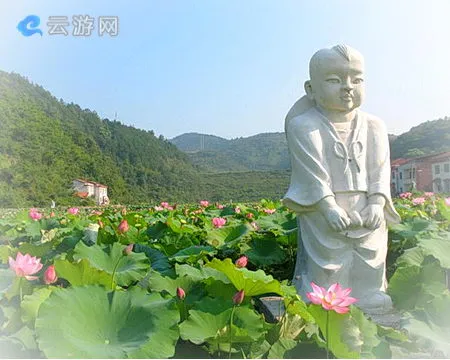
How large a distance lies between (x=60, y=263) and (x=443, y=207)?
318 cm

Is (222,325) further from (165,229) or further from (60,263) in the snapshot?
(165,229)

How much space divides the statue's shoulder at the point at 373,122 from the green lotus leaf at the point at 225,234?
3.57 feet

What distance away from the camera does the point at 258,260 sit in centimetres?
315

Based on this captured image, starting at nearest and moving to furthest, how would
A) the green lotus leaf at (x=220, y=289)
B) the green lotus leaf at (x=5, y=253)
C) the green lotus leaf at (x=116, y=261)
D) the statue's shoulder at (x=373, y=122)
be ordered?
1. the green lotus leaf at (x=220, y=289)
2. the green lotus leaf at (x=116, y=261)
3. the green lotus leaf at (x=5, y=253)
4. the statue's shoulder at (x=373, y=122)

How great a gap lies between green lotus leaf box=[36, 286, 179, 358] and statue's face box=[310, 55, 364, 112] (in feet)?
5.14

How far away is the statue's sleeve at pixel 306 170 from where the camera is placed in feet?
8.25

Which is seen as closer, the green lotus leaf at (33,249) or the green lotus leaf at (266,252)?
the green lotus leaf at (33,249)

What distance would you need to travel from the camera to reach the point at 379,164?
265 cm

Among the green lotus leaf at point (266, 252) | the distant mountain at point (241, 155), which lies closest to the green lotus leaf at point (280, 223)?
the green lotus leaf at point (266, 252)

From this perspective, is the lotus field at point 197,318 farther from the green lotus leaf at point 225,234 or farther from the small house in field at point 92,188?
the small house in field at point 92,188

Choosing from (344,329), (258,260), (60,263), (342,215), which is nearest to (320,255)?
(342,215)

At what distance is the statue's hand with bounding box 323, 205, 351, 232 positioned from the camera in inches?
96.0

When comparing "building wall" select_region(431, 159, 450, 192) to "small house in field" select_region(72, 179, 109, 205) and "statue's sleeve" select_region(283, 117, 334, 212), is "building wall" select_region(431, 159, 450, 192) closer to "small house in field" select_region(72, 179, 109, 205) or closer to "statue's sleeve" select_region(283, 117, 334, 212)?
"small house in field" select_region(72, 179, 109, 205)

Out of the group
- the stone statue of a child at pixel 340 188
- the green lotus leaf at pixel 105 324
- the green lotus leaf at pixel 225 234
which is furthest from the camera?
the green lotus leaf at pixel 225 234
